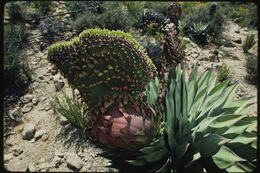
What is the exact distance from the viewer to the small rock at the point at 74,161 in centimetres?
160

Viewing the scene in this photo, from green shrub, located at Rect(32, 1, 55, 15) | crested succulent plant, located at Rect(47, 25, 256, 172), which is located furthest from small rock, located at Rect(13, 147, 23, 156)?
green shrub, located at Rect(32, 1, 55, 15)

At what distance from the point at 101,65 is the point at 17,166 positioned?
134cm

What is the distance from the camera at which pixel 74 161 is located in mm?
1623

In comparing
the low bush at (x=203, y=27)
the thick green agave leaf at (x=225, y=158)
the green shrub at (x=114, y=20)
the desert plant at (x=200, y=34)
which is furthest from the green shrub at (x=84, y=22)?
the thick green agave leaf at (x=225, y=158)

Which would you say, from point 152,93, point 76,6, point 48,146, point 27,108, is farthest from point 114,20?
point 48,146

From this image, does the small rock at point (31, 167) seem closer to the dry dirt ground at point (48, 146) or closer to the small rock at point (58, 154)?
the dry dirt ground at point (48, 146)

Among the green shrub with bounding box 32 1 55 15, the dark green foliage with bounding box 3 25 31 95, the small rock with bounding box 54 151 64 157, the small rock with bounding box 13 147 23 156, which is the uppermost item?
the green shrub with bounding box 32 1 55 15

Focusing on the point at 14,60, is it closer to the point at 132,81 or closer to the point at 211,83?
the point at 132,81

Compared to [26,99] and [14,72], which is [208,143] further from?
[14,72]

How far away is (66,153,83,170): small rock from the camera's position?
62.8 inches

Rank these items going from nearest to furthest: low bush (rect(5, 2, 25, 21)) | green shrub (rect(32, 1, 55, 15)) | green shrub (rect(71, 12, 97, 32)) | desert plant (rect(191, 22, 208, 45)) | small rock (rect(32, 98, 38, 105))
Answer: small rock (rect(32, 98, 38, 105)) → green shrub (rect(71, 12, 97, 32)) → desert plant (rect(191, 22, 208, 45)) → low bush (rect(5, 2, 25, 21)) → green shrub (rect(32, 1, 55, 15))

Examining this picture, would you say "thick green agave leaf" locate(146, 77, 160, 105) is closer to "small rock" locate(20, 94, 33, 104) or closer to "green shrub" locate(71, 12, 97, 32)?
"small rock" locate(20, 94, 33, 104)

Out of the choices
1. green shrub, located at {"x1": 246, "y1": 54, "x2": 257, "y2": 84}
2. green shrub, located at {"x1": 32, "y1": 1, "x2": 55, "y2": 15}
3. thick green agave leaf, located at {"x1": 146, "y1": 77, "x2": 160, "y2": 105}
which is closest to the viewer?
thick green agave leaf, located at {"x1": 146, "y1": 77, "x2": 160, "y2": 105}

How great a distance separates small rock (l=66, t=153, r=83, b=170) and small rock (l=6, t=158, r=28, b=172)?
1.29 ft
